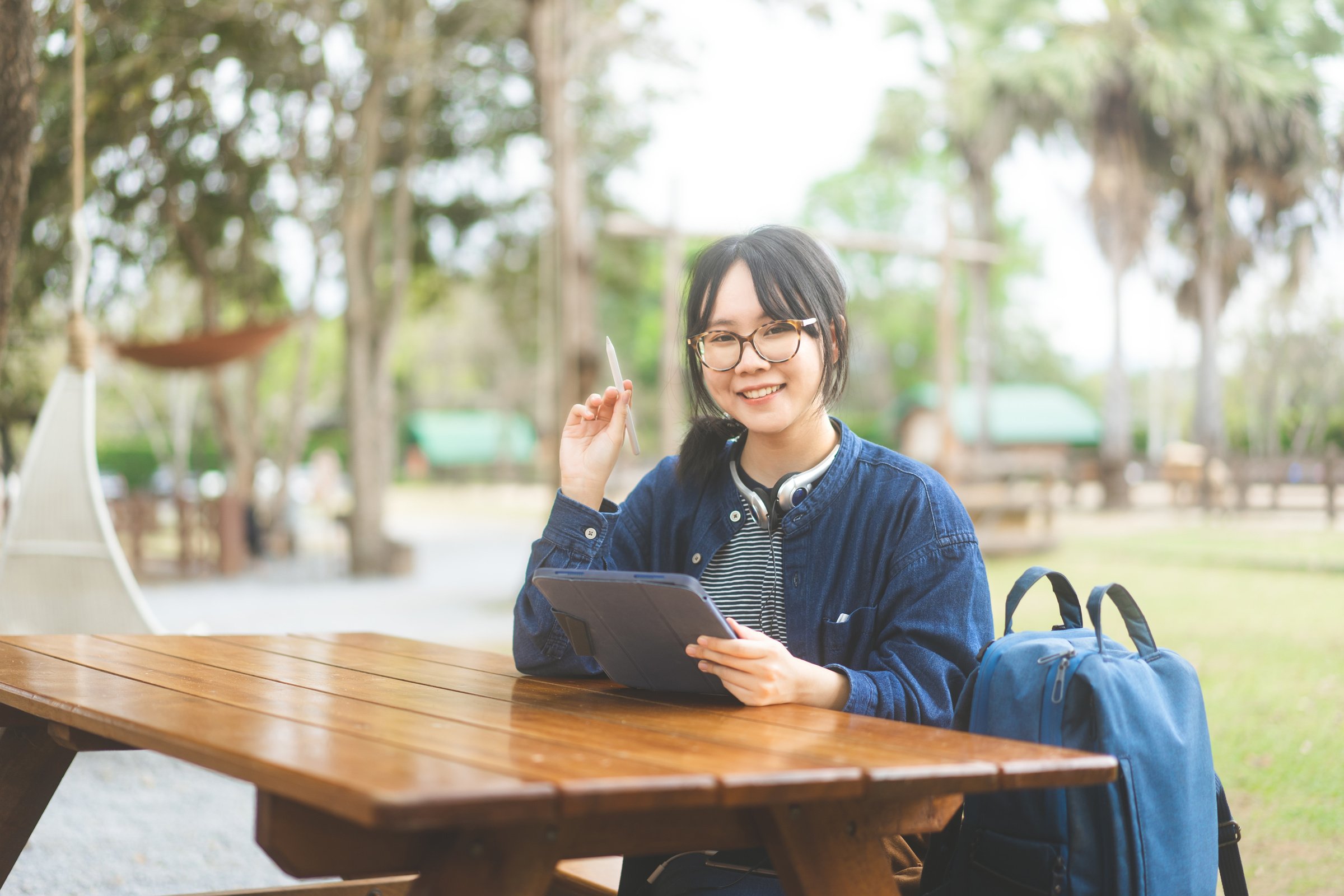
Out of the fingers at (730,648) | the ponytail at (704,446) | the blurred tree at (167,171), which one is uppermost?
the blurred tree at (167,171)

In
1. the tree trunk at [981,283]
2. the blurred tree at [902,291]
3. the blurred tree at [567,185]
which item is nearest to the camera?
the blurred tree at [567,185]

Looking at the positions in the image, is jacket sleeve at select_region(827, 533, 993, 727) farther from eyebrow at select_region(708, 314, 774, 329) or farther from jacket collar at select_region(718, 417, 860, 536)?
eyebrow at select_region(708, 314, 774, 329)

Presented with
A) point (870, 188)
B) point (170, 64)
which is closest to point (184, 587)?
point (170, 64)

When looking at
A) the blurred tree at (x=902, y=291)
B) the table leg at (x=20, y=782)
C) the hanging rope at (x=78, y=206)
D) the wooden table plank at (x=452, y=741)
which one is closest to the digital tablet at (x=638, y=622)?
the wooden table plank at (x=452, y=741)

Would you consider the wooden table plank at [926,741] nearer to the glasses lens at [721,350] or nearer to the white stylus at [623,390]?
the white stylus at [623,390]

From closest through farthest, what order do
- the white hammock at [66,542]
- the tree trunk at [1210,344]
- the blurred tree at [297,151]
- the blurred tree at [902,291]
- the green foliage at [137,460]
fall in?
the white hammock at [66,542] → the tree trunk at [1210,344] → the blurred tree at [297,151] → the green foliage at [137,460] → the blurred tree at [902,291]

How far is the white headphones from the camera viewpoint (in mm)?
1886

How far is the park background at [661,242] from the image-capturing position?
4.90 meters

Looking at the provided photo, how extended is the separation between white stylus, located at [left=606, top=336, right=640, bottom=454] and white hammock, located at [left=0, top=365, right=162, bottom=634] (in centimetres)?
231

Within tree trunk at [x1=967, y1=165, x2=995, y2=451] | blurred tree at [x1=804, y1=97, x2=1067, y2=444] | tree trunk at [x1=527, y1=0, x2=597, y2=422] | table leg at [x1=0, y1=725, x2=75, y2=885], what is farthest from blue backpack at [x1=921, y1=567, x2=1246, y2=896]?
blurred tree at [x1=804, y1=97, x2=1067, y2=444]

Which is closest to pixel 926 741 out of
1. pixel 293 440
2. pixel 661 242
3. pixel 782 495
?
pixel 782 495

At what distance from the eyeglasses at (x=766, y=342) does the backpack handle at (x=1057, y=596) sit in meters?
0.46

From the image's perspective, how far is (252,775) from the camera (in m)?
1.14

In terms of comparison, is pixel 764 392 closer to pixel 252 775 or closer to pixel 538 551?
pixel 538 551
